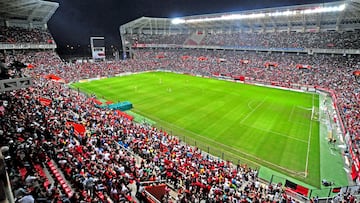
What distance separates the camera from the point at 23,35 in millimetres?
49219

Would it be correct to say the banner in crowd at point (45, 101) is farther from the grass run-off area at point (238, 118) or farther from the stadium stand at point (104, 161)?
the grass run-off area at point (238, 118)

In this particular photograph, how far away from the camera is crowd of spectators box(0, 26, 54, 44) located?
151 ft

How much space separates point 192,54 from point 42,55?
Answer: 135ft

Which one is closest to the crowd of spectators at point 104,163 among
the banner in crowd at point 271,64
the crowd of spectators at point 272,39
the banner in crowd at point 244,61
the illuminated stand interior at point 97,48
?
the banner in crowd at point 271,64

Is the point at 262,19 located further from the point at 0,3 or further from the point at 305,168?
the point at 0,3

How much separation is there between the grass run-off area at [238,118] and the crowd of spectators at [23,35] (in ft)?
56.9

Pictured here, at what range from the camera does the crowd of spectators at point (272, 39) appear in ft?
151

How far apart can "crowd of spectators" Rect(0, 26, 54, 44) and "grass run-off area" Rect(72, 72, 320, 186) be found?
17336 mm

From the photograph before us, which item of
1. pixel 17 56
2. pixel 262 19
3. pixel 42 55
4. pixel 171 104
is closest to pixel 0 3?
pixel 17 56

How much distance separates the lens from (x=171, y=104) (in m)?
32.0

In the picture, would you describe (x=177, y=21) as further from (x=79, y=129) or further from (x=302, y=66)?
(x=79, y=129)

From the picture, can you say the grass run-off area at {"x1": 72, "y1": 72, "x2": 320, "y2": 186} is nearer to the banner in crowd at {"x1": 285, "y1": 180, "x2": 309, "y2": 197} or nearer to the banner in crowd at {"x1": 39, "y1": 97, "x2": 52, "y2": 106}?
the banner in crowd at {"x1": 285, "y1": 180, "x2": 309, "y2": 197}

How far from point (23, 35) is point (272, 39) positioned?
195ft

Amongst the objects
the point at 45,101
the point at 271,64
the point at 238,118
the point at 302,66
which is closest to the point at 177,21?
the point at 271,64
